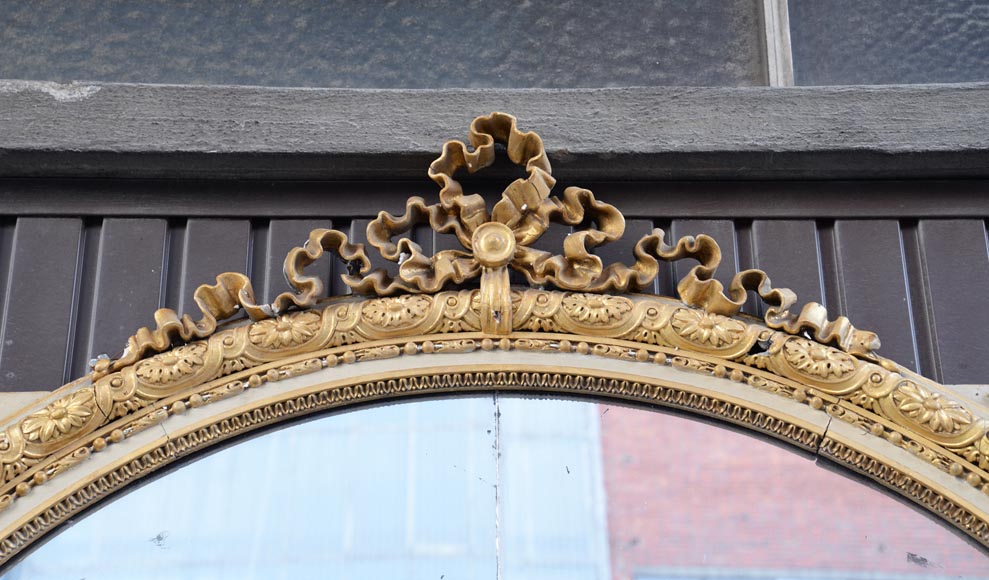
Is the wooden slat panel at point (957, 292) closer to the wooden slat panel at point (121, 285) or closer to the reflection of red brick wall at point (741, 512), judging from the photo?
the reflection of red brick wall at point (741, 512)

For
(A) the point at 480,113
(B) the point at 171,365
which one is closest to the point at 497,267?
(A) the point at 480,113

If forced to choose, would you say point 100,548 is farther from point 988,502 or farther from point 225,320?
point 988,502

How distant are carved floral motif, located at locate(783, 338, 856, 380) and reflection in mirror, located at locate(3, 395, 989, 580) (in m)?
0.12

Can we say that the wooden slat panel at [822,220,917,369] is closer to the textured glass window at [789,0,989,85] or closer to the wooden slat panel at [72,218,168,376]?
the textured glass window at [789,0,989,85]

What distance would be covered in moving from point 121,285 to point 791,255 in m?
1.00

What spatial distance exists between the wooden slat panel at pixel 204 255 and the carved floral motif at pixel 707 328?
649 mm

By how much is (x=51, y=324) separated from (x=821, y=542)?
3.76 feet

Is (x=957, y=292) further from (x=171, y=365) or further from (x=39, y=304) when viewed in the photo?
(x=39, y=304)

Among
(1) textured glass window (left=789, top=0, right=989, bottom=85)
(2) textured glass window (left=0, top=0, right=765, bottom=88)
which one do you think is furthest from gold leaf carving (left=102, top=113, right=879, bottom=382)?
(1) textured glass window (left=789, top=0, right=989, bottom=85)

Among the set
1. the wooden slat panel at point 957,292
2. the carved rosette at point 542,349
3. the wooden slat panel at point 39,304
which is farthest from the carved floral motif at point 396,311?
the wooden slat panel at point 957,292

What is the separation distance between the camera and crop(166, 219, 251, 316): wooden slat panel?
6.44 feet

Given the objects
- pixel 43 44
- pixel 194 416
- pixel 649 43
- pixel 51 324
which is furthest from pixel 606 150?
pixel 43 44

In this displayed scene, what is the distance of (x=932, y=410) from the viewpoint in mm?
1806

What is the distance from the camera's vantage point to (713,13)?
7.39 ft
